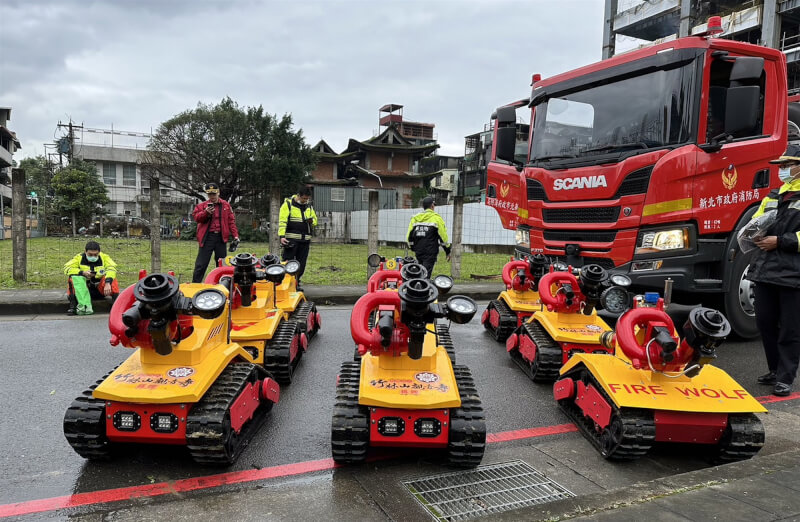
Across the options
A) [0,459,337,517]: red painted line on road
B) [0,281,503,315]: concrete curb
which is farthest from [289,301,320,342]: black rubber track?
[0,459,337,517]: red painted line on road

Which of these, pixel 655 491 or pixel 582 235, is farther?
pixel 582 235

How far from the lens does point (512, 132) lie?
8.22 meters

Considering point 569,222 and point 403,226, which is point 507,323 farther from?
point 403,226

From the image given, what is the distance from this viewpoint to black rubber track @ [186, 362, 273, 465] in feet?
10.4

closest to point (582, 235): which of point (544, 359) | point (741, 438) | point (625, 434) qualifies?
point (544, 359)

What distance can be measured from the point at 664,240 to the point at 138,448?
580 cm

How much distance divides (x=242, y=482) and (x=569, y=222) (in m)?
5.41

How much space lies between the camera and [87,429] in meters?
3.21

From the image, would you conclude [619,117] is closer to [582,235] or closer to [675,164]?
[675,164]

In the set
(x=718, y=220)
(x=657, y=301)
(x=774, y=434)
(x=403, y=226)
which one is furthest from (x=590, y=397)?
(x=403, y=226)

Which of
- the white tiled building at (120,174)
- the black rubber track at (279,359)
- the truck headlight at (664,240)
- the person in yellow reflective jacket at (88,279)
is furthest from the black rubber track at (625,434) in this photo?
the white tiled building at (120,174)

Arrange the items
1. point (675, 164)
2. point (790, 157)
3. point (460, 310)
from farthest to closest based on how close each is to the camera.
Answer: point (675, 164)
point (790, 157)
point (460, 310)

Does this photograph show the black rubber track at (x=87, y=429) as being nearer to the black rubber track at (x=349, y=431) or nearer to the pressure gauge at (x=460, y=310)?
the black rubber track at (x=349, y=431)

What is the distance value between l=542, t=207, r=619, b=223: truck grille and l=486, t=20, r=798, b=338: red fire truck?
0.02 m
